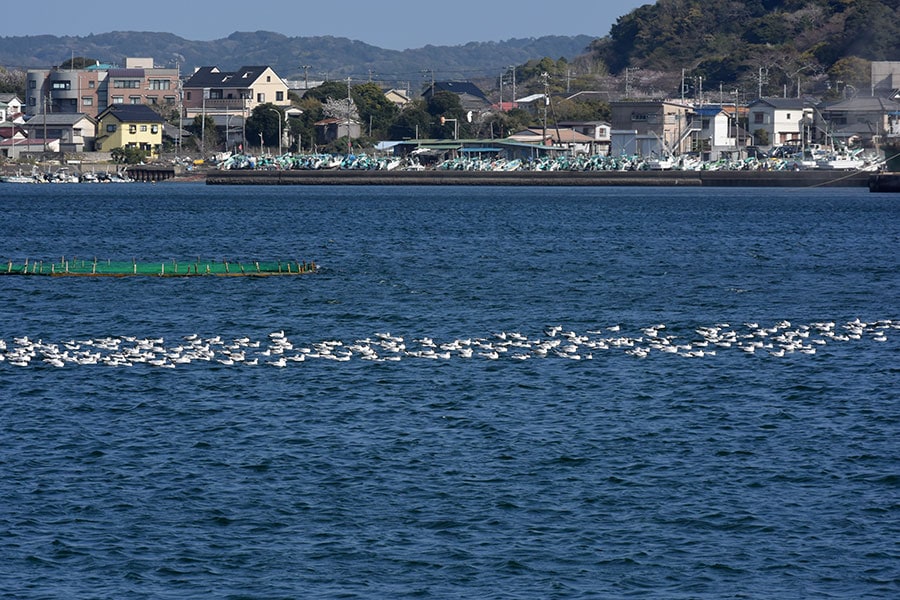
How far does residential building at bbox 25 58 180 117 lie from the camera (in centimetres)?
15612

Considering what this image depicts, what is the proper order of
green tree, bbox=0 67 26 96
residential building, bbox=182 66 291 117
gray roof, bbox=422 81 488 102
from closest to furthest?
residential building, bbox=182 66 291 117
gray roof, bbox=422 81 488 102
green tree, bbox=0 67 26 96

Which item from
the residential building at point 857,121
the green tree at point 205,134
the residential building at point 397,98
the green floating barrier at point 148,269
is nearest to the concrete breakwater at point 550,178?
the green tree at point 205,134

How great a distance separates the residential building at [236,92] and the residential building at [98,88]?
9.08 ft

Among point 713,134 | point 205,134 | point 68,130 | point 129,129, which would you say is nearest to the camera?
point 129,129

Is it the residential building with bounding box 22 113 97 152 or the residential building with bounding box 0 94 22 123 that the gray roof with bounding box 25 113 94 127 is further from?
the residential building with bounding box 0 94 22 123

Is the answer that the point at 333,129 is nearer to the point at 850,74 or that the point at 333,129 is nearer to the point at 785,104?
the point at 785,104

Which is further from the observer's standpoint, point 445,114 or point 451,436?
point 445,114

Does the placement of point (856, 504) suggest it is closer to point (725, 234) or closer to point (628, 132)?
point (725, 234)

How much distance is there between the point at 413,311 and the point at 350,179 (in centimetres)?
9680

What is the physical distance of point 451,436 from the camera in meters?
22.4

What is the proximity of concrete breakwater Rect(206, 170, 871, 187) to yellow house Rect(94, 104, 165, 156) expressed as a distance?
9.45 meters

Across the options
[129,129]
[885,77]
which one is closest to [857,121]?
[885,77]

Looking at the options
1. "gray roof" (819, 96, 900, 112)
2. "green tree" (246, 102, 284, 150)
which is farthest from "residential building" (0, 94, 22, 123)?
"gray roof" (819, 96, 900, 112)

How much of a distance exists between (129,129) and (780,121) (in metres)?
72.8
